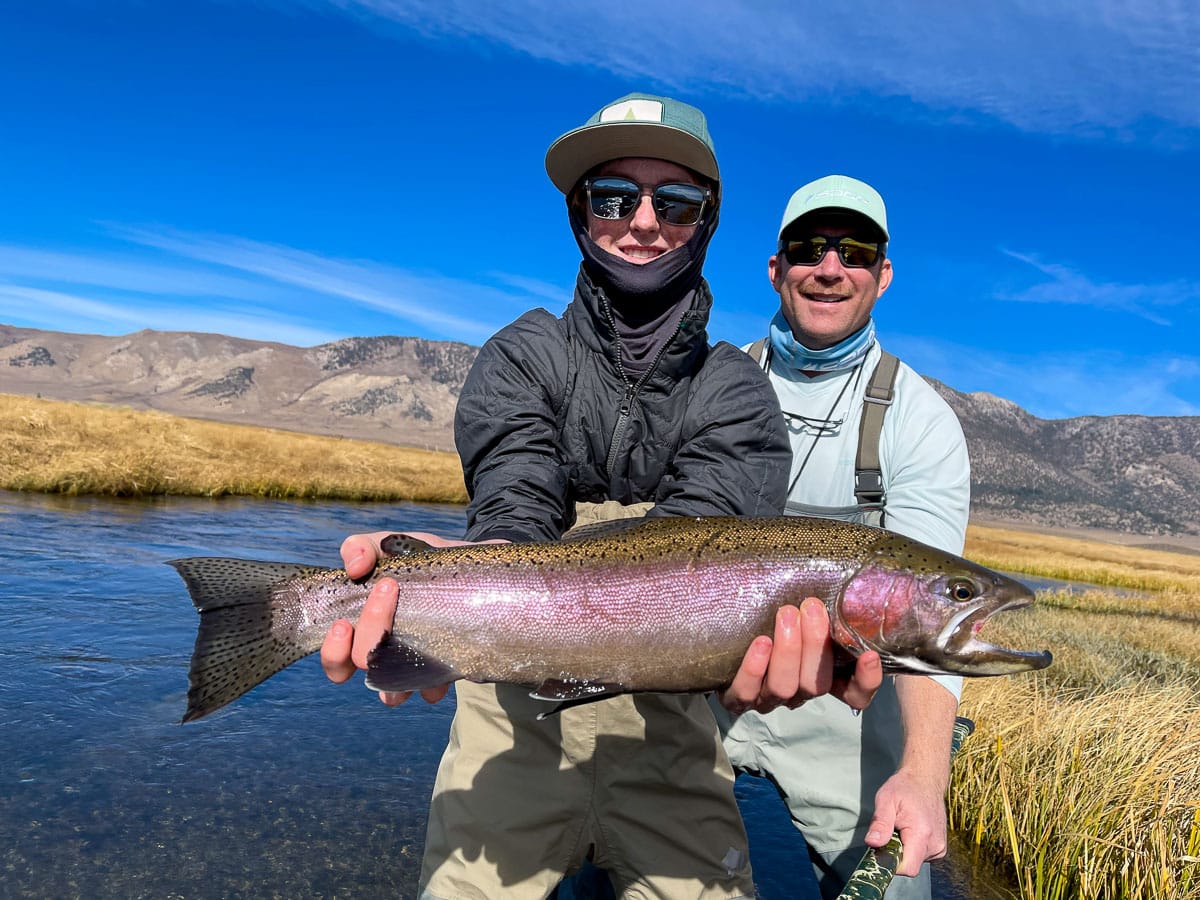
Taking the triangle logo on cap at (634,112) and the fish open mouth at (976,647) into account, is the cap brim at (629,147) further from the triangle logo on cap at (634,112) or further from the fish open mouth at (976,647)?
the fish open mouth at (976,647)

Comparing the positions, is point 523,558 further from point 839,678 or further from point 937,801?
point 937,801

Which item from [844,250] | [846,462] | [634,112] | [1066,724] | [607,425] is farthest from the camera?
[1066,724]

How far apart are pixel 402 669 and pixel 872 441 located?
2528mm

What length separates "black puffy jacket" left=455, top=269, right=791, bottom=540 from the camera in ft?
11.2

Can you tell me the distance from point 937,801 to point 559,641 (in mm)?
1644

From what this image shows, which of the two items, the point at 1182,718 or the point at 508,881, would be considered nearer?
the point at 508,881

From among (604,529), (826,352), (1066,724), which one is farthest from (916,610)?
(1066,724)

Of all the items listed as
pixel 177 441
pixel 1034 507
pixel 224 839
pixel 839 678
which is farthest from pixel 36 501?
pixel 1034 507

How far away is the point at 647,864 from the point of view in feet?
11.0

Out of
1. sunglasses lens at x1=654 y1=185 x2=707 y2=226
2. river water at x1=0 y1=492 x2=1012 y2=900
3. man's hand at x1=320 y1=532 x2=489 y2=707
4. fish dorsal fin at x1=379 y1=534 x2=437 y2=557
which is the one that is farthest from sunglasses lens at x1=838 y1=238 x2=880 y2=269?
river water at x1=0 y1=492 x2=1012 y2=900

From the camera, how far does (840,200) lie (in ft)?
14.7

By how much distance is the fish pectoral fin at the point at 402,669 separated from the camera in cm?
279

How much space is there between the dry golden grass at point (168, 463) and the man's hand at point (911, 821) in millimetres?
23190

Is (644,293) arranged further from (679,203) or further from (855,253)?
(855,253)
